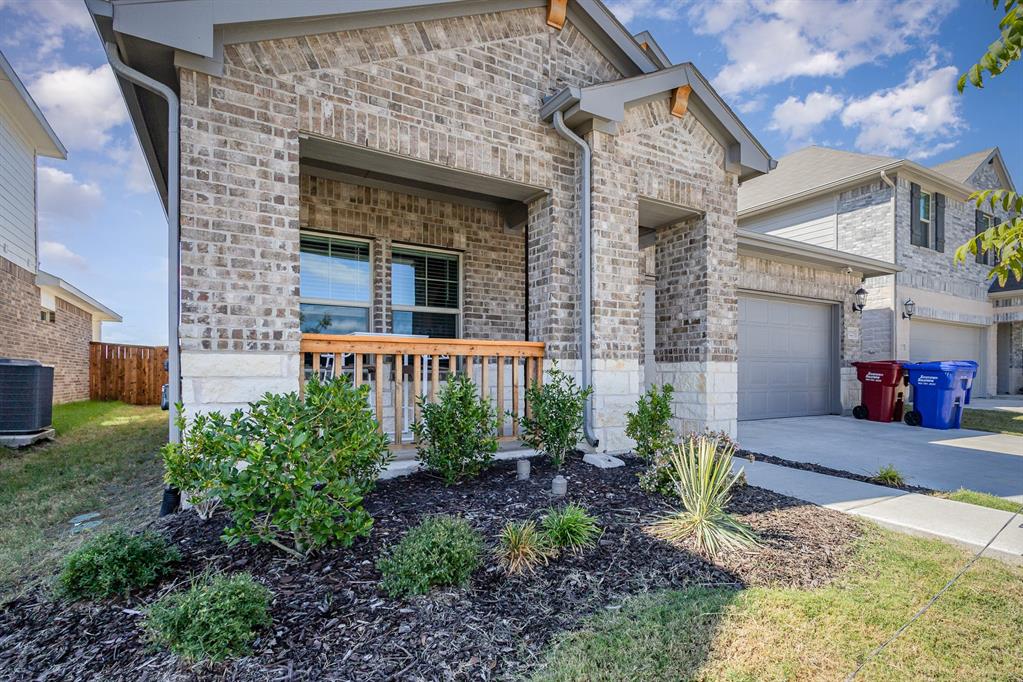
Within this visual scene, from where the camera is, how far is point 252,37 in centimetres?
398

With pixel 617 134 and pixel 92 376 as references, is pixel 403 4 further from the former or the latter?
pixel 92 376

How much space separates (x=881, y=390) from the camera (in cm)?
939

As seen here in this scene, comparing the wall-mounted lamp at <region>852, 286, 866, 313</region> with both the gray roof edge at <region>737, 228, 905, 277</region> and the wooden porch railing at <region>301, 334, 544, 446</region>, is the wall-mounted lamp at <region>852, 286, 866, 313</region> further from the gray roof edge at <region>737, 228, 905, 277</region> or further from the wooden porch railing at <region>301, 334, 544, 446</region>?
the wooden porch railing at <region>301, 334, 544, 446</region>

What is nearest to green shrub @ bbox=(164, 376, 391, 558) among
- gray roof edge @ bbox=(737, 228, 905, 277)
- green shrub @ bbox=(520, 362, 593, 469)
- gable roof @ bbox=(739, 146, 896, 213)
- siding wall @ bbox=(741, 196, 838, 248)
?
green shrub @ bbox=(520, 362, 593, 469)

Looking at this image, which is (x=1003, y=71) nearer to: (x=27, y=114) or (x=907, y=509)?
(x=907, y=509)

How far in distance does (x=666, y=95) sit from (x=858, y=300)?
738 centimetres

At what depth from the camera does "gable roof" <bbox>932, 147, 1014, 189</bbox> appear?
13969 mm

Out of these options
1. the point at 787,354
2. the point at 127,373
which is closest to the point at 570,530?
the point at 787,354

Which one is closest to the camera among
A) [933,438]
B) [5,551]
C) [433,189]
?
[5,551]

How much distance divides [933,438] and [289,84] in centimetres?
957

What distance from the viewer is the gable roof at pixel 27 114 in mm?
8619

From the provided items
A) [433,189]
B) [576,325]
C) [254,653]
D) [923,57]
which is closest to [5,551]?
[254,653]

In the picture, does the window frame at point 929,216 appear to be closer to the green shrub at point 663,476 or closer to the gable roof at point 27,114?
the green shrub at point 663,476

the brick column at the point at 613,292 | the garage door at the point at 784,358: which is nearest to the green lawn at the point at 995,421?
the garage door at the point at 784,358
